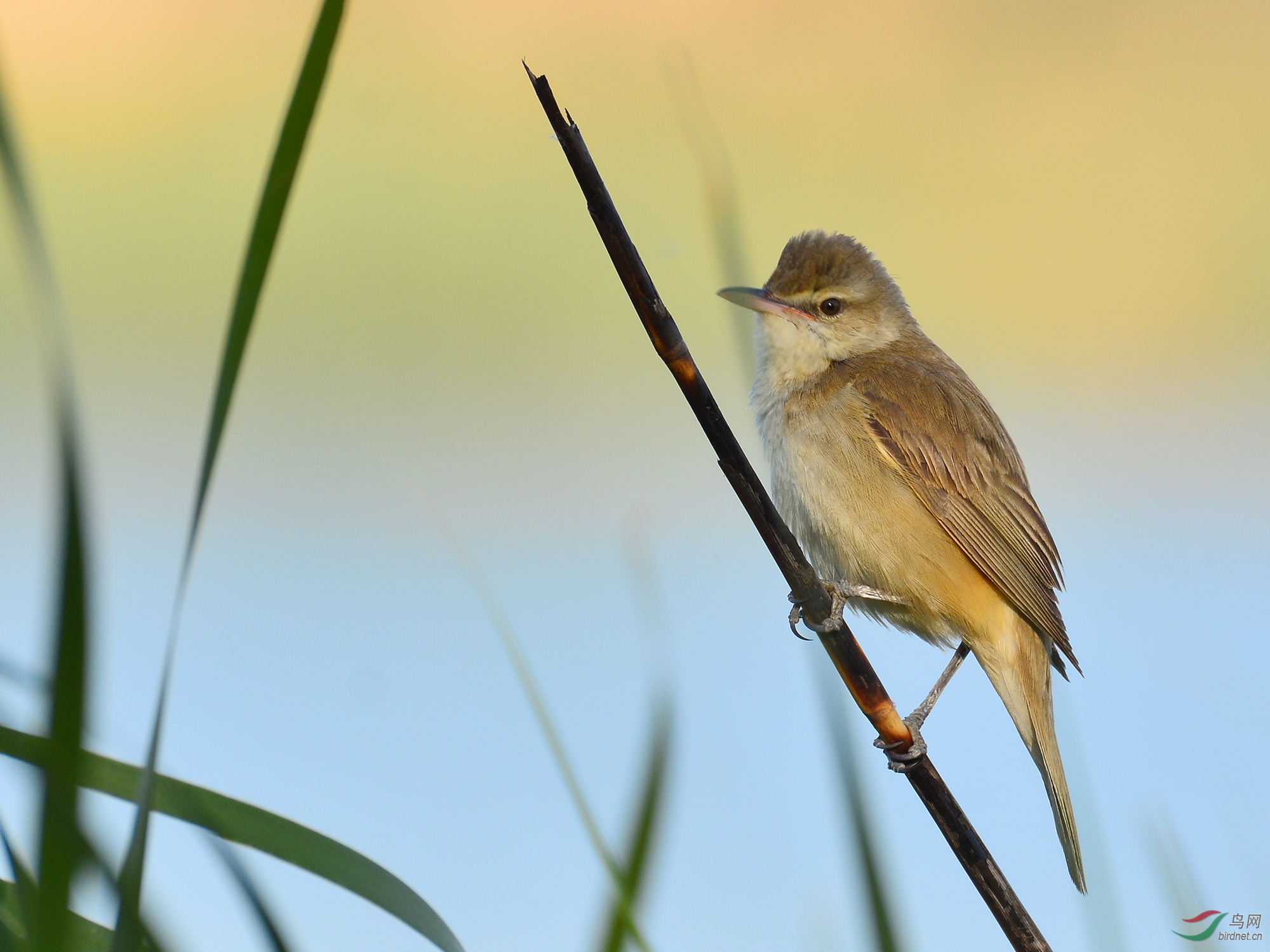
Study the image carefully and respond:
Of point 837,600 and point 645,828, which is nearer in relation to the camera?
point 645,828

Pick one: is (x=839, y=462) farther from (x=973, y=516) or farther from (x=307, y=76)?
(x=307, y=76)

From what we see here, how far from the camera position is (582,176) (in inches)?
34.1

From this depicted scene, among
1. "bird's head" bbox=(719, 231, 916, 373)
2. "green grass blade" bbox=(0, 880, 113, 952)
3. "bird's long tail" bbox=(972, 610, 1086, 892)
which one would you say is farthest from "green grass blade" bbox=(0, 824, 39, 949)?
"bird's head" bbox=(719, 231, 916, 373)

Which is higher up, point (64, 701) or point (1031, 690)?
point (1031, 690)

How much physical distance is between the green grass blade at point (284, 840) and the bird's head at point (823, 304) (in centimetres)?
215

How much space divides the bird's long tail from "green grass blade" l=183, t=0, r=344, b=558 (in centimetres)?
216

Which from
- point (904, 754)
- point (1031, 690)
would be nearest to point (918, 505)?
point (1031, 690)

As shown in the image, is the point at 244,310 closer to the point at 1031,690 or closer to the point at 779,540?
the point at 779,540

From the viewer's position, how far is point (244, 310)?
2.35 feet

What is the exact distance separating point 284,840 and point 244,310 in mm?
440

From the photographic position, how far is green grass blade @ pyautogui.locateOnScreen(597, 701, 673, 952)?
835 millimetres

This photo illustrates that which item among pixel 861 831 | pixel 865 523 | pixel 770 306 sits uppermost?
pixel 770 306

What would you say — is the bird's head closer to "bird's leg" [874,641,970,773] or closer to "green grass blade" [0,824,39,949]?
"bird's leg" [874,641,970,773]

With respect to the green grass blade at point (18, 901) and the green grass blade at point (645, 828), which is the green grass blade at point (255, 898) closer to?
the green grass blade at point (18, 901)
